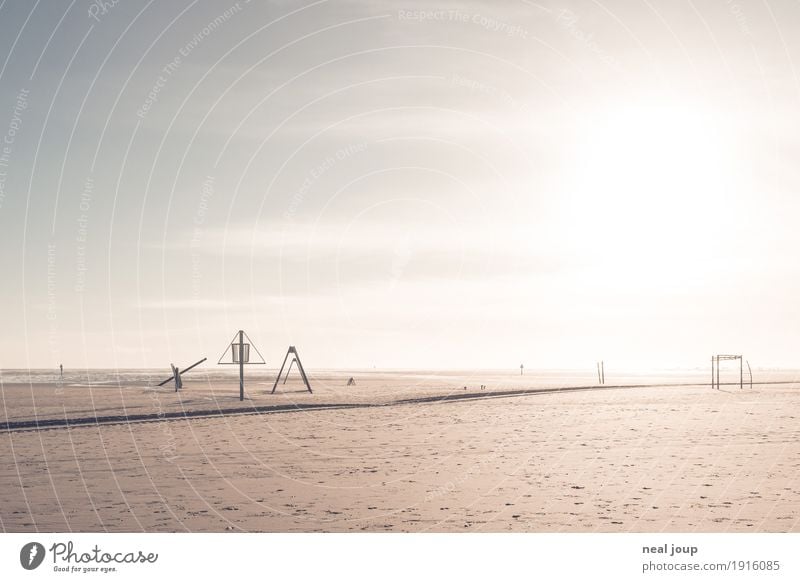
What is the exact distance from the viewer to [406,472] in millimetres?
19234

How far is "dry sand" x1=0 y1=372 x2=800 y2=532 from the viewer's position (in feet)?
46.6

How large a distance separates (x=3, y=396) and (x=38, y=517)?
45927 mm

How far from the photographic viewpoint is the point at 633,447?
23.6 meters

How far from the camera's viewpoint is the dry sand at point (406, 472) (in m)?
14.2

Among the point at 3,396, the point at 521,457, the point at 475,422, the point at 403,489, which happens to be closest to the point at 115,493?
the point at 403,489

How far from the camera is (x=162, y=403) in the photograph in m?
43.5

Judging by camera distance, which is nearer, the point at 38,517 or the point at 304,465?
the point at 38,517
